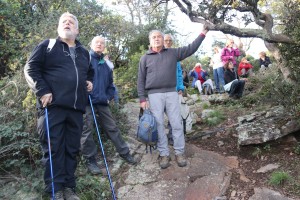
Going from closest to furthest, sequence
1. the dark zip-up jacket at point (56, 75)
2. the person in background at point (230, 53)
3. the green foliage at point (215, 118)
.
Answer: the dark zip-up jacket at point (56, 75) < the green foliage at point (215, 118) < the person in background at point (230, 53)

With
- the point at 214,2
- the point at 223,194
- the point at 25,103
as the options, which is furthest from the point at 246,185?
the point at 25,103

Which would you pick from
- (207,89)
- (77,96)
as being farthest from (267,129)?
(207,89)

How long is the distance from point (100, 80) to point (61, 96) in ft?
4.15

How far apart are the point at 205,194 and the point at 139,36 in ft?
32.7

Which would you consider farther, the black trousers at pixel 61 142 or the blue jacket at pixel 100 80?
the blue jacket at pixel 100 80

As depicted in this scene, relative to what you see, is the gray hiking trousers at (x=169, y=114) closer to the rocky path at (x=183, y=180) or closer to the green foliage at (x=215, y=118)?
the rocky path at (x=183, y=180)

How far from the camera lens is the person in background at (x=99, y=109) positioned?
4.97 metres

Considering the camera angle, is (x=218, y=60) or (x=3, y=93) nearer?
(x=3, y=93)

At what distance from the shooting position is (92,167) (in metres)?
4.96

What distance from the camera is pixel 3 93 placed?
5.83 meters

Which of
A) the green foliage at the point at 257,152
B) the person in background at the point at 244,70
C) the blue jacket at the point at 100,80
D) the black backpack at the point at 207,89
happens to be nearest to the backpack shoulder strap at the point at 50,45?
the blue jacket at the point at 100,80

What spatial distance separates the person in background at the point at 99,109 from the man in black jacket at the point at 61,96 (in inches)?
32.4

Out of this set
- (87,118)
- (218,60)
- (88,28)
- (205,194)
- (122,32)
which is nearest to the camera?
(205,194)

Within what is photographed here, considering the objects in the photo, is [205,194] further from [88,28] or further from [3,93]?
[88,28]
